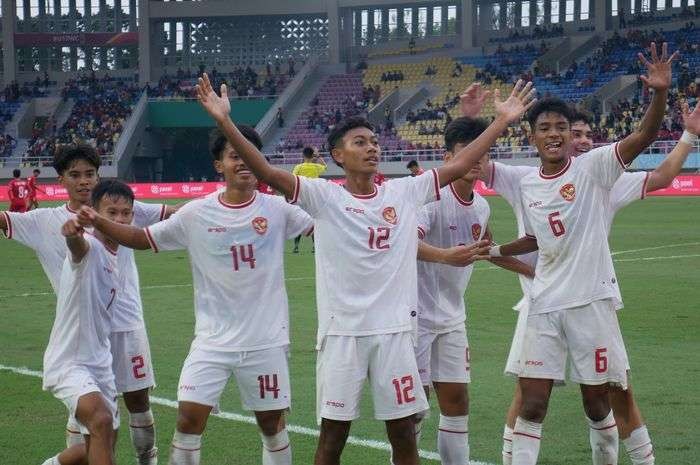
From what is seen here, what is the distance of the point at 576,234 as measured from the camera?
7098mm

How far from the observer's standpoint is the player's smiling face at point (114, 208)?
7164 millimetres

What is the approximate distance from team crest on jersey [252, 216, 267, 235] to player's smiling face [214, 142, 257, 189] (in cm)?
21

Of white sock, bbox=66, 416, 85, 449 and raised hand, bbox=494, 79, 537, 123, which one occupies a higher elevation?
raised hand, bbox=494, 79, 537, 123

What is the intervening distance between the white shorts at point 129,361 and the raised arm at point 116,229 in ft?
2.84

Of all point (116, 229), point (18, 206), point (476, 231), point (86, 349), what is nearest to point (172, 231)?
point (116, 229)

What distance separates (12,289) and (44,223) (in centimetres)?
1217

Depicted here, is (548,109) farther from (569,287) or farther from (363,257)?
(363,257)

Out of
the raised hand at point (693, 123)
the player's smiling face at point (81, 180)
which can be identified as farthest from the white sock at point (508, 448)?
the player's smiling face at point (81, 180)

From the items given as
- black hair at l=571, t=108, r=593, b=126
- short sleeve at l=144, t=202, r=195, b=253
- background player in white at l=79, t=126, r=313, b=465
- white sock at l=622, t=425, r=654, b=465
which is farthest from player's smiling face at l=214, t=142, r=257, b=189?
white sock at l=622, t=425, r=654, b=465

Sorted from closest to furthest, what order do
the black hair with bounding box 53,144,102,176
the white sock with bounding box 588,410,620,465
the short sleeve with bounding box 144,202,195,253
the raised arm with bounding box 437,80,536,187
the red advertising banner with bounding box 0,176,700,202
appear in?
the raised arm with bounding box 437,80,536,187 < the short sleeve with bounding box 144,202,195,253 < the white sock with bounding box 588,410,620,465 < the black hair with bounding box 53,144,102,176 < the red advertising banner with bounding box 0,176,700,202

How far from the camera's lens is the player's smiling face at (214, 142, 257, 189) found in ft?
23.0

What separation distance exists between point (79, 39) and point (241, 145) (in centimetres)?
7321

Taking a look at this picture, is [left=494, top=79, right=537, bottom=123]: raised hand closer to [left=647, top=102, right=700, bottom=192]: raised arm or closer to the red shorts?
[left=647, top=102, right=700, bottom=192]: raised arm

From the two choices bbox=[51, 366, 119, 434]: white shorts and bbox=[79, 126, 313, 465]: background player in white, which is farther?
bbox=[79, 126, 313, 465]: background player in white
